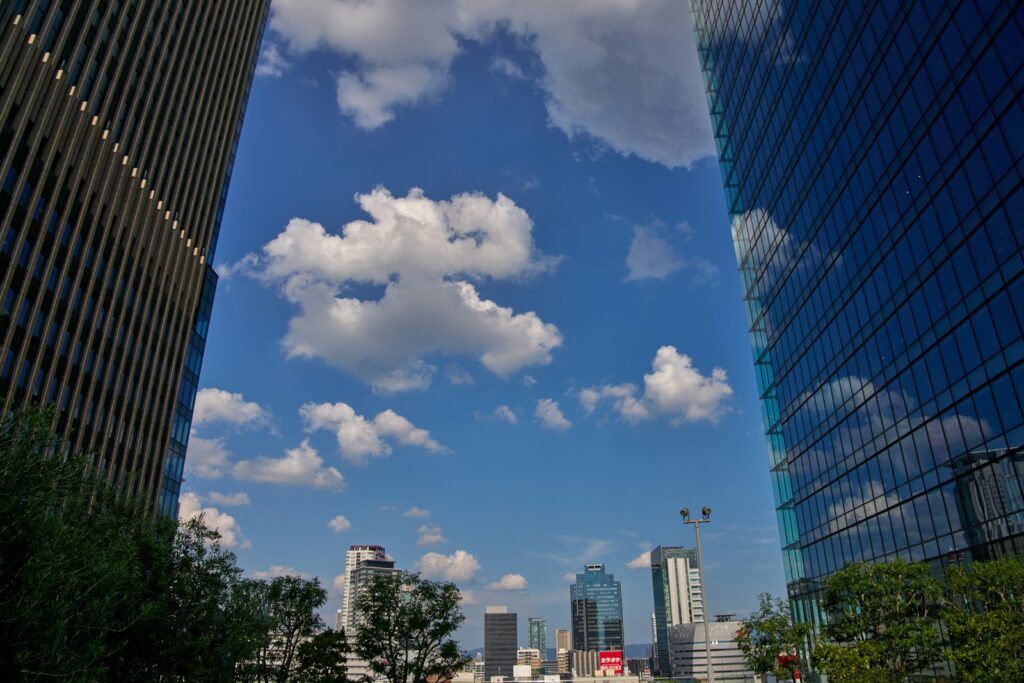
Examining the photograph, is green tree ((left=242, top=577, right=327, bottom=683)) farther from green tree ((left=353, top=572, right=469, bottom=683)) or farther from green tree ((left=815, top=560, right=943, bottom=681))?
green tree ((left=815, top=560, right=943, bottom=681))

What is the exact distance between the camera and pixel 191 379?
246 ft

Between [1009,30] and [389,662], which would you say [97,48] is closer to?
[389,662]

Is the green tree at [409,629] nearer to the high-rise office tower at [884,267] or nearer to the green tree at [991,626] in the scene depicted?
the high-rise office tower at [884,267]

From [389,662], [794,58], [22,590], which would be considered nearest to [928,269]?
[794,58]

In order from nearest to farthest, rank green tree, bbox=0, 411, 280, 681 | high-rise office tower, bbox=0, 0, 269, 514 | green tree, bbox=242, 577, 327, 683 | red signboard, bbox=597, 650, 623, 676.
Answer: green tree, bbox=0, 411, 280, 681, high-rise office tower, bbox=0, 0, 269, 514, green tree, bbox=242, 577, 327, 683, red signboard, bbox=597, 650, 623, 676

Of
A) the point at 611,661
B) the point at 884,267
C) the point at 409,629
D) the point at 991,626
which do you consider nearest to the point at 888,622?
the point at 991,626

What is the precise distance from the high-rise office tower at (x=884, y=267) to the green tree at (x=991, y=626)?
705 centimetres

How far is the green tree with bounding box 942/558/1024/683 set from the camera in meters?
22.8

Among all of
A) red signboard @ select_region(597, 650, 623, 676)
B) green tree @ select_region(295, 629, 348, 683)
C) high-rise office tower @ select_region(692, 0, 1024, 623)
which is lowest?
red signboard @ select_region(597, 650, 623, 676)

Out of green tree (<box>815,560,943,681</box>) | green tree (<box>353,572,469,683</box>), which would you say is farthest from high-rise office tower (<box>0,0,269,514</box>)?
green tree (<box>815,560,943,681</box>)

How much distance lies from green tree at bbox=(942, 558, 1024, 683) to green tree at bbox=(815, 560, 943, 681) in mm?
3292

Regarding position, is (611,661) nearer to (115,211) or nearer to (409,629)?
(409,629)

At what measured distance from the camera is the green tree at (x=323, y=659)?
194 feet

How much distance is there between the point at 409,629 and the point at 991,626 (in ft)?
159
